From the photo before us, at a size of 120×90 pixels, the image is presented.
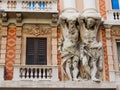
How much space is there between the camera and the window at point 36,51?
728 inches

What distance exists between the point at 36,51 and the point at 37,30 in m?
1.11

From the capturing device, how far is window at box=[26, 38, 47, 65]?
18.5 metres

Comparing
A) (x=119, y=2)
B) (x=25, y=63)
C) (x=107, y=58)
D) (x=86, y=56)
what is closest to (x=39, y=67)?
(x=25, y=63)

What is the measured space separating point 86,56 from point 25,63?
9.82 feet

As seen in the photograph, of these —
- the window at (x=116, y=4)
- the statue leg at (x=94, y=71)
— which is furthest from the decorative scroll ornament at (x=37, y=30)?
the window at (x=116, y=4)

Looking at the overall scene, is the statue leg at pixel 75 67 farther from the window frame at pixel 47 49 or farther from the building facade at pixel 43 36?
the window frame at pixel 47 49

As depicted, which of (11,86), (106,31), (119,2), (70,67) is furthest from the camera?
(119,2)

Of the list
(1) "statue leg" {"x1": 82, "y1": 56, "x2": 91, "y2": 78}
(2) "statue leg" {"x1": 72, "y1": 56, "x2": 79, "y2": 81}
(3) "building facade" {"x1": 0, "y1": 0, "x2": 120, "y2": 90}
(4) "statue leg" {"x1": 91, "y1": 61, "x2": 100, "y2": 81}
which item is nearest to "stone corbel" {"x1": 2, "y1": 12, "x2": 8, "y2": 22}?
(3) "building facade" {"x1": 0, "y1": 0, "x2": 120, "y2": 90}

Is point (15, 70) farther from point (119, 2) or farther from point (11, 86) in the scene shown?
point (119, 2)

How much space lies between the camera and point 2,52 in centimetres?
1839

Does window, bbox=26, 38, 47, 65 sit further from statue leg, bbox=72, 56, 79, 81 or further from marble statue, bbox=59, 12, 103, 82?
statue leg, bbox=72, 56, 79, 81

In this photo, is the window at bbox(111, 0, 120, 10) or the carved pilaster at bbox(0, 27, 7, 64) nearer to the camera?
the carved pilaster at bbox(0, 27, 7, 64)

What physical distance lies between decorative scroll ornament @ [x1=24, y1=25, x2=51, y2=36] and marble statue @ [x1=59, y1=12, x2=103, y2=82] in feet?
2.95

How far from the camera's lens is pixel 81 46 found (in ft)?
59.2
